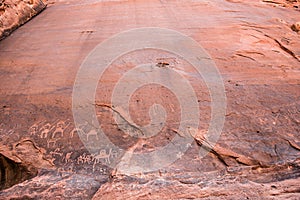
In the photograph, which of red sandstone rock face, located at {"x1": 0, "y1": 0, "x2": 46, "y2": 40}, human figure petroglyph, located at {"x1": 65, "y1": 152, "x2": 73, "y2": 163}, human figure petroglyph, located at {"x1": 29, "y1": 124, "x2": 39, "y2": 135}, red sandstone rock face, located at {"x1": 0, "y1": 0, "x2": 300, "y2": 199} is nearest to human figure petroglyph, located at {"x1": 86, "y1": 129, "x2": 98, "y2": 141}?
red sandstone rock face, located at {"x1": 0, "y1": 0, "x2": 300, "y2": 199}

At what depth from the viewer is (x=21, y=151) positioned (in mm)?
2432

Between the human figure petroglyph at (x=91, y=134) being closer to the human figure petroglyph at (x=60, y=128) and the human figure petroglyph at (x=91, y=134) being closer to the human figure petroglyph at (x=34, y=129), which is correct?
the human figure petroglyph at (x=60, y=128)

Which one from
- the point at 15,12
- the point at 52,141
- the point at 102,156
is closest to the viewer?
the point at 102,156

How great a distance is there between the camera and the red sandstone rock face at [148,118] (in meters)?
2.06

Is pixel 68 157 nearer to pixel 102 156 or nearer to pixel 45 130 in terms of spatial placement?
pixel 102 156

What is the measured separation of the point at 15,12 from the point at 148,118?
3.46 metres

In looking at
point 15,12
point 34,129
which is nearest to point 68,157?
point 34,129

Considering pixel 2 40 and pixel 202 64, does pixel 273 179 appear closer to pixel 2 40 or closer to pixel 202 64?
pixel 202 64

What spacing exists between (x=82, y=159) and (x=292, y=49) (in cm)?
302

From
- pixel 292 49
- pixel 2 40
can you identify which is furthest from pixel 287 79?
pixel 2 40

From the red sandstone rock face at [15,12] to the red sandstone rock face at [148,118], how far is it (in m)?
0.17

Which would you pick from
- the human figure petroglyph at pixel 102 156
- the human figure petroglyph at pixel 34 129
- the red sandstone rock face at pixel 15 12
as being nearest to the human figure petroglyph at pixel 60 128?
the human figure petroglyph at pixel 34 129

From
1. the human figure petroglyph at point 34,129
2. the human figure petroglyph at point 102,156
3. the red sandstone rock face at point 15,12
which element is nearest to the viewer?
the human figure petroglyph at point 102,156

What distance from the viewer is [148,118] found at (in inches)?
104
